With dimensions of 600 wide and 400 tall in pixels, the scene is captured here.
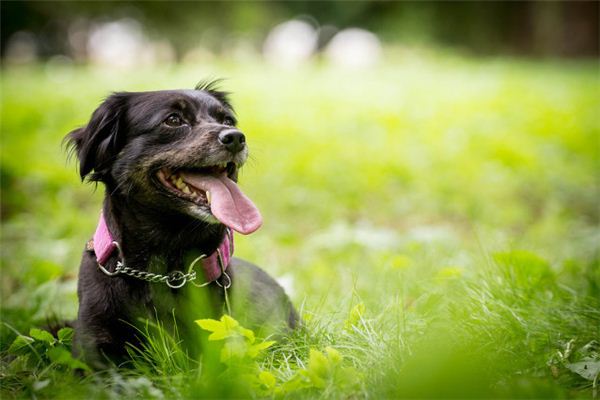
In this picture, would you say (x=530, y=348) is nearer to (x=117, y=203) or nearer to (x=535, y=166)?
(x=117, y=203)

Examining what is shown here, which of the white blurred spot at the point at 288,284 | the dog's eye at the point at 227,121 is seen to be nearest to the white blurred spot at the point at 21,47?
the white blurred spot at the point at 288,284

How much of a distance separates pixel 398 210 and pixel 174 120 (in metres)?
3.90

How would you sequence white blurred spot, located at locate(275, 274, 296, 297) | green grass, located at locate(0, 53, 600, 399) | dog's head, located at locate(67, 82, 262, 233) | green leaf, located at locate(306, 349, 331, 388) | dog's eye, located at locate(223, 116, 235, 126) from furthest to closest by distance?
white blurred spot, located at locate(275, 274, 296, 297) → dog's eye, located at locate(223, 116, 235, 126) → dog's head, located at locate(67, 82, 262, 233) → green grass, located at locate(0, 53, 600, 399) → green leaf, located at locate(306, 349, 331, 388)

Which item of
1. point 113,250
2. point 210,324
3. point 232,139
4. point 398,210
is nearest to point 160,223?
point 113,250

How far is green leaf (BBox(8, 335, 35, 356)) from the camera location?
8.48ft

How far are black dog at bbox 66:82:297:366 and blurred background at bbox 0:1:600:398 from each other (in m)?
0.29

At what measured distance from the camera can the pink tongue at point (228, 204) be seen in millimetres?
2541

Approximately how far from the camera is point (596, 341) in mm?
2633

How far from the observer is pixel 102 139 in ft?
9.20

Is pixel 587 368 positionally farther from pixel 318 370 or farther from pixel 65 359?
pixel 65 359

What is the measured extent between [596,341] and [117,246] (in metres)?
2.19

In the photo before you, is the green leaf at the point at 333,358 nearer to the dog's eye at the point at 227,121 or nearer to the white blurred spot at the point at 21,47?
the dog's eye at the point at 227,121

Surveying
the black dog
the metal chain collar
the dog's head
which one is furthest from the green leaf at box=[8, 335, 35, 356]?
the dog's head

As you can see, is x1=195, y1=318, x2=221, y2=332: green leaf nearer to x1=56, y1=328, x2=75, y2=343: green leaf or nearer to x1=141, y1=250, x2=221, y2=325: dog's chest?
x1=141, y1=250, x2=221, y2=325: dog's chest
